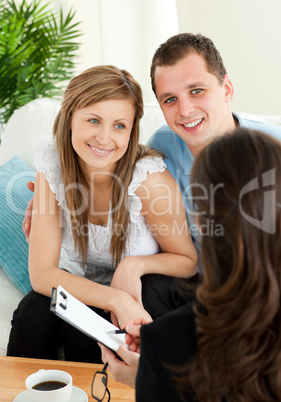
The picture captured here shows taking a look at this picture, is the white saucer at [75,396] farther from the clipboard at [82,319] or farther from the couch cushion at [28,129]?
the couch cushion at [28,129]

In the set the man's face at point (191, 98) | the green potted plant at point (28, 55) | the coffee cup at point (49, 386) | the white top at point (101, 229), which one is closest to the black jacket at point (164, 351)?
the coffee cup at point (49, 386)

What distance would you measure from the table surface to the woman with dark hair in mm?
391

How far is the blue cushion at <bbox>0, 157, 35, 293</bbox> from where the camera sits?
1870 mm

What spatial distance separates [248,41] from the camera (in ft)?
9.76

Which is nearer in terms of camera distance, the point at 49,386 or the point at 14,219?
the point at 49,386

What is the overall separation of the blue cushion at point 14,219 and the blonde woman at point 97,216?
0.67 ft

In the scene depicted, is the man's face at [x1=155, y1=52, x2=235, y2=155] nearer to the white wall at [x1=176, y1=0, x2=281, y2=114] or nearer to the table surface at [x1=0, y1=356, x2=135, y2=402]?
the table surface at [x1=0, y1=356, x2=135, y2=402]

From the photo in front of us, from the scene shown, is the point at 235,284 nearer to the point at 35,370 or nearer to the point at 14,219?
the point at 35,370

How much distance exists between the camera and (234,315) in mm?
760

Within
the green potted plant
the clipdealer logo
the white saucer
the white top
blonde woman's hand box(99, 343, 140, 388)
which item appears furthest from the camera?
the green potted plant

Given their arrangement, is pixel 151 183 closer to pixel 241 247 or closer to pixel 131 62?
pixel 241 247

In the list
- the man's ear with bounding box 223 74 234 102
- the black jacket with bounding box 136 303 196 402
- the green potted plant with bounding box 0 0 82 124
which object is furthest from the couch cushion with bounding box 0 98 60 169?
the black jacket with bounding box 136 303 196 402

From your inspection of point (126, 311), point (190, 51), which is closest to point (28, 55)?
point (190, 51)

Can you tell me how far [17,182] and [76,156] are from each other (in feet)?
1.36
